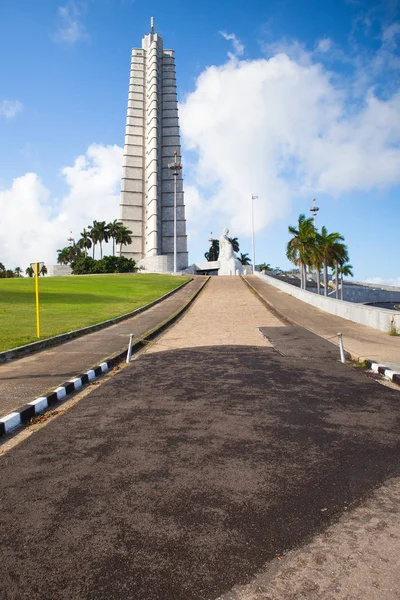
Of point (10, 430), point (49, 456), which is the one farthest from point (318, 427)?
point (10, 430)

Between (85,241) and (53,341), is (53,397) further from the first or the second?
(85,241)

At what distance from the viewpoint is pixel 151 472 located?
4.12 metres

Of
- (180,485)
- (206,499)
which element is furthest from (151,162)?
(206,499)

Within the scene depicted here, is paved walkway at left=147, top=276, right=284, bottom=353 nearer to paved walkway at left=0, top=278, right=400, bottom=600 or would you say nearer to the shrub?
paved walkway at left=0, top=278, right=400, bottom=600

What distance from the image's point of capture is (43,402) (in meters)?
6.62

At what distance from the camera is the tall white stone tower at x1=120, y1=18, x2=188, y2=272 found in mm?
106325

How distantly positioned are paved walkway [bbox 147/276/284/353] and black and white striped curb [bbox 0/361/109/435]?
3561 millimetres

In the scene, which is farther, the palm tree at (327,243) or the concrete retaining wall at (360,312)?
the palm tree at (327,243)

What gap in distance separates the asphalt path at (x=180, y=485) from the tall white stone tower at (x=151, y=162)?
96.2 metres

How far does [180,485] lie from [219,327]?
1344 centimetres

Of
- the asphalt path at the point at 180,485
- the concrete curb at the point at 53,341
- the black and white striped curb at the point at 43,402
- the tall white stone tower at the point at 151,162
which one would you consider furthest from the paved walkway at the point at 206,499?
the tall white stone tower at the point at 151,162

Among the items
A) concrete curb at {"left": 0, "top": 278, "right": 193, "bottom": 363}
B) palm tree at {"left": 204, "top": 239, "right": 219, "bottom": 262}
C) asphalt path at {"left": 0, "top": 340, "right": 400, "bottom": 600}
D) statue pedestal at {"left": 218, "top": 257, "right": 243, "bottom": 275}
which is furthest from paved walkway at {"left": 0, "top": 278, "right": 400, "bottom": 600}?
palm tree at {"left": 204, "top": 239, "right": 219, "bottom": 262}

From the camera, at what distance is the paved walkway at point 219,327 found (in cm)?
1337

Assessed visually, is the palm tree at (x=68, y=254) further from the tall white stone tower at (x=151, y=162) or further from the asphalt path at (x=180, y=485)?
the asphalt path at (x=180, y=485)
